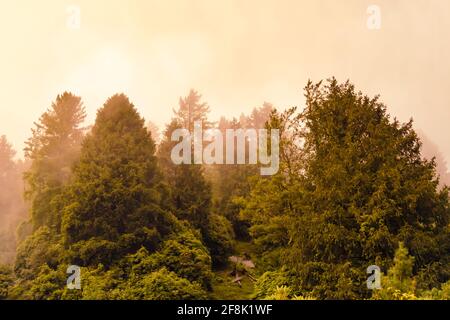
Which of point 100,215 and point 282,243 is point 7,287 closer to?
point 100,215

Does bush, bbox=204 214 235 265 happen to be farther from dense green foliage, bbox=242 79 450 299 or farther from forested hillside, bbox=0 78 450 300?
dense green foliage, bbox=242 79 450 299

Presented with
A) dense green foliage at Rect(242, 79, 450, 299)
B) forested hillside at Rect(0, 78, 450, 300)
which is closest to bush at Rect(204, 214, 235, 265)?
forested hillside at Rect(0, 78, 450, 300)

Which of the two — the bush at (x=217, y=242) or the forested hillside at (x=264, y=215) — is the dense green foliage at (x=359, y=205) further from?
the bush at (x=217, y=242)

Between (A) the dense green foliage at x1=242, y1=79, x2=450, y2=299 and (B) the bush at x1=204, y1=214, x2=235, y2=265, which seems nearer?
(A) the dense green foliage at x1=242, y1=79, x2=450, y2=299

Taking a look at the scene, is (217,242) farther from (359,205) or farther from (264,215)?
(359,205)

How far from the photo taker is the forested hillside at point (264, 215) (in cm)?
1334

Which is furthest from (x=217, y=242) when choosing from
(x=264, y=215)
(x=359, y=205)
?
(x=359, y=205)

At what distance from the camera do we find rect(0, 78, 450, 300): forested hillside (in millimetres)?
13344

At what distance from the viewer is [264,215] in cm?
1992

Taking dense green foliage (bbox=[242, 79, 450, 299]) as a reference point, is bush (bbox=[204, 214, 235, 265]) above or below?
below

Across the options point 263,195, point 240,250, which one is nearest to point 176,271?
point 263,195

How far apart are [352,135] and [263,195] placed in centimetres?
689
